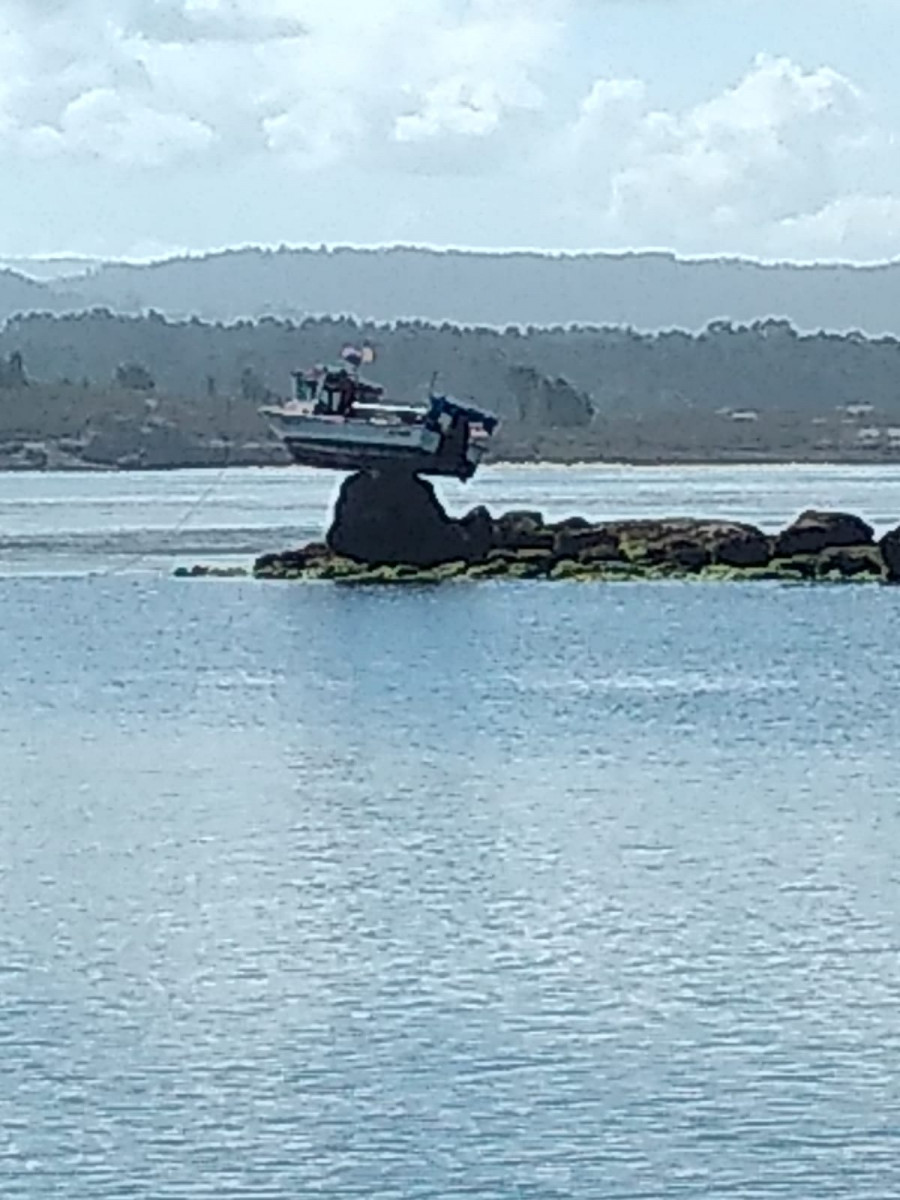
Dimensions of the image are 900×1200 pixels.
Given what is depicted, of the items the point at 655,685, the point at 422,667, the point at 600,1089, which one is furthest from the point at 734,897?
the point at 422,667

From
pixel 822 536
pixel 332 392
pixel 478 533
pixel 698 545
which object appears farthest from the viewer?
pixel 332 392

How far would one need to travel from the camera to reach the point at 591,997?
21.5m

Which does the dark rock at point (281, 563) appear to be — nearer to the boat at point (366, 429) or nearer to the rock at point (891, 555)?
the boat at point (366, 429)

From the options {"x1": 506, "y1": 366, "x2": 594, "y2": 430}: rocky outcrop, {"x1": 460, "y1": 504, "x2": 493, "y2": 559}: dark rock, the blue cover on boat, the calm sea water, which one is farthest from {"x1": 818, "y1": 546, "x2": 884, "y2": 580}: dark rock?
{"x1": 506, "y1": 366, "x2": 594, "y2": 430}: rocky outcrop

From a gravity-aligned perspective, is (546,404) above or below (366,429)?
below

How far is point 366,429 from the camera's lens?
213 ft

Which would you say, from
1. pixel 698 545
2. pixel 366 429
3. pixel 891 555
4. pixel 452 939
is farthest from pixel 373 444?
pixel 452 939

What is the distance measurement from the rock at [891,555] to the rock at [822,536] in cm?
110

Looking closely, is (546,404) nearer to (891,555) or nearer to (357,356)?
(357,356)

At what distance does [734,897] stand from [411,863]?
127 inches

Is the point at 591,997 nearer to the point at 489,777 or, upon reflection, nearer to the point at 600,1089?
the point at 600,1089

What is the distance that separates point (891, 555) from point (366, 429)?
33.7ft

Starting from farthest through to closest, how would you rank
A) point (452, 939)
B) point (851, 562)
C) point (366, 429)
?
point (366, 429) → point (851, 562) → point (452, 939)

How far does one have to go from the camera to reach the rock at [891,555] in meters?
59.8
